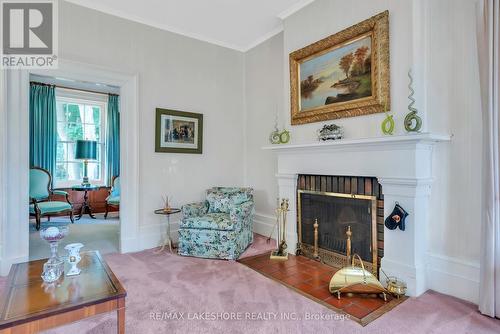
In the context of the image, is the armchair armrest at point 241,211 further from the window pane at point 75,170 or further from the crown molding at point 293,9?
the window pane at point 75,170

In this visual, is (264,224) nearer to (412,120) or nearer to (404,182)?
(404,182)

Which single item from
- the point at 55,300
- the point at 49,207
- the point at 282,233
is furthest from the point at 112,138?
the point at 55,300

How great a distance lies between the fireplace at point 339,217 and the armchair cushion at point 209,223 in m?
0.90

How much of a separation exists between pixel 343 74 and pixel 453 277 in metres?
2.17

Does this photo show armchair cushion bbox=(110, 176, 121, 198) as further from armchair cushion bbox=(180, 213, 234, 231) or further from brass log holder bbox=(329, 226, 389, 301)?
brass log holder bbox=(329, 226, 389, 301)

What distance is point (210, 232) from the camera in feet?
11.3

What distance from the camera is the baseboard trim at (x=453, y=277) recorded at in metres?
2.32

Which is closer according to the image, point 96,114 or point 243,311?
point 243,311

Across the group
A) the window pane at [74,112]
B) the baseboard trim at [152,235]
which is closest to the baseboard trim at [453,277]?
the baseboard trim at [152,235]

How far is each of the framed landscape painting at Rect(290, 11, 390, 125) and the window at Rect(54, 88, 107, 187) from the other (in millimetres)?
4944

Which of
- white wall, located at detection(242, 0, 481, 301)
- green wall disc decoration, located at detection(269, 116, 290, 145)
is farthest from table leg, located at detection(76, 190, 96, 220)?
white wall, located at detection(242, 0, 481, 301)

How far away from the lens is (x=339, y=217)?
10.4 ft

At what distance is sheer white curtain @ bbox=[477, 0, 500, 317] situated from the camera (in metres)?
2.09

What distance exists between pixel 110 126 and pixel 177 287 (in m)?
5.02
